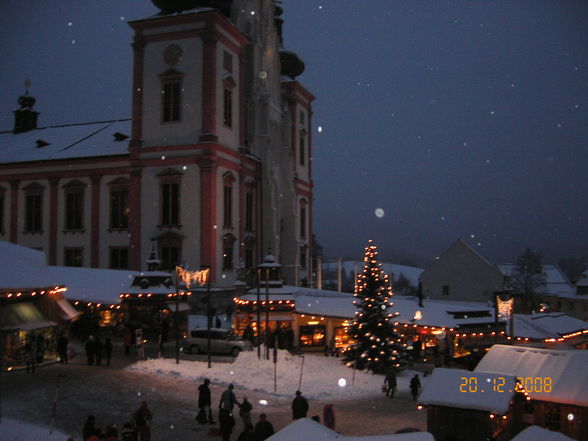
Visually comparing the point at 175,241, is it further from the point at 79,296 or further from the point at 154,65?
the point at 154,65

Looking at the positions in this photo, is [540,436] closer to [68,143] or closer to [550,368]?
[550,368]

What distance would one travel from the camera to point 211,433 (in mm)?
15734

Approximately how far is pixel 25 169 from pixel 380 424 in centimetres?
3920

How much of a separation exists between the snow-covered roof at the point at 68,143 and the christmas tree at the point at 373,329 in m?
23.8

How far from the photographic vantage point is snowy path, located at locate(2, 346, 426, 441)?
1611 centimetres

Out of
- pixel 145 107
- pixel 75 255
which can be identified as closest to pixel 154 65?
pixel 145 107

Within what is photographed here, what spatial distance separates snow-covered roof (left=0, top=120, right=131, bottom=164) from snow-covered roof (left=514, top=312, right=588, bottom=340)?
2961cm

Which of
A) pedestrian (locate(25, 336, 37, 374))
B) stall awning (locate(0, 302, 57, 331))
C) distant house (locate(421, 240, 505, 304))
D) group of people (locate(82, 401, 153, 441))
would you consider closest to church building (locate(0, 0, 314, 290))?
stall awning (locate(0, 302, 57, 331))

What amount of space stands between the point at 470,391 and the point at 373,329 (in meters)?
12.7

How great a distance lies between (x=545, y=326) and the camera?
33.3m

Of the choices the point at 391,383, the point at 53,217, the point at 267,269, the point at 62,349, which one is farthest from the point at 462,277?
the point at 62,349

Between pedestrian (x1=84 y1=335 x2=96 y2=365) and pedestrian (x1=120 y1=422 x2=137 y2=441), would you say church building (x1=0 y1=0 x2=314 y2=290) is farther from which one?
pedestrian (x1=120 y1=422 x2=137 y2=441)

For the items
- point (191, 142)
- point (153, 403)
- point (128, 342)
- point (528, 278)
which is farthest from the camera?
point (528, 278)

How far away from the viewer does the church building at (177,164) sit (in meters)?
39.8
